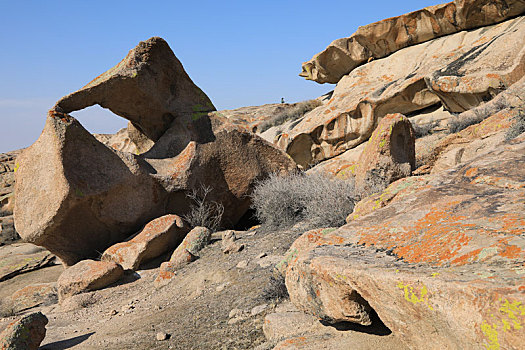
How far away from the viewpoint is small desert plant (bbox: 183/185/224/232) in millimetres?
6874

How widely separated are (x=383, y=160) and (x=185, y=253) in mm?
2901

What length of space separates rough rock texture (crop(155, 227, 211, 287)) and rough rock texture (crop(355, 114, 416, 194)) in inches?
92.3

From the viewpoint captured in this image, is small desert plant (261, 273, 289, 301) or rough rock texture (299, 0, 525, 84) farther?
rough rock texture (299, 0, 525, 84)

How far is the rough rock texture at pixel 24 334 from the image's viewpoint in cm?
366

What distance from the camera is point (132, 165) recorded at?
21.2ft

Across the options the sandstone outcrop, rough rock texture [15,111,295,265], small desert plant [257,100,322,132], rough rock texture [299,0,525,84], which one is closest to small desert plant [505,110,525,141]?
the sandstone outcrop

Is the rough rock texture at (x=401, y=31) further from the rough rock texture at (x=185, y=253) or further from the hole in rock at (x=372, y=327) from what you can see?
the hole in rock at (x=372, y=327)

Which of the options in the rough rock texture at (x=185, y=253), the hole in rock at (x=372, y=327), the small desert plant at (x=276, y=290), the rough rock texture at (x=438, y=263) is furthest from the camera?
the rough rock texture at (x=185, y=253)

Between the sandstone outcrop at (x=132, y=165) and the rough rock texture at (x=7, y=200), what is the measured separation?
18.8ft

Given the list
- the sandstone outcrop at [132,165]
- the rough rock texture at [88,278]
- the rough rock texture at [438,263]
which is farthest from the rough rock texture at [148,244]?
the rough rock texture at [438,263]

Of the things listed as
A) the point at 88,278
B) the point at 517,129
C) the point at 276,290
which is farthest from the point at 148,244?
the point at 517,129

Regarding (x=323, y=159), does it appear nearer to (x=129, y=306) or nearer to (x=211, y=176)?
(x=211, y=176)

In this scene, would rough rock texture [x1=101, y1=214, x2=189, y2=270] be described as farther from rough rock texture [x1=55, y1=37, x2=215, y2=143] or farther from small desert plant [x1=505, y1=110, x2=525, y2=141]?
small desert plant [x1=505, y1=110, x2=525, y2=141]

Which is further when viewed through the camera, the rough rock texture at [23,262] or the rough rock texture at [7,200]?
the rough rock texture at [7,200]
